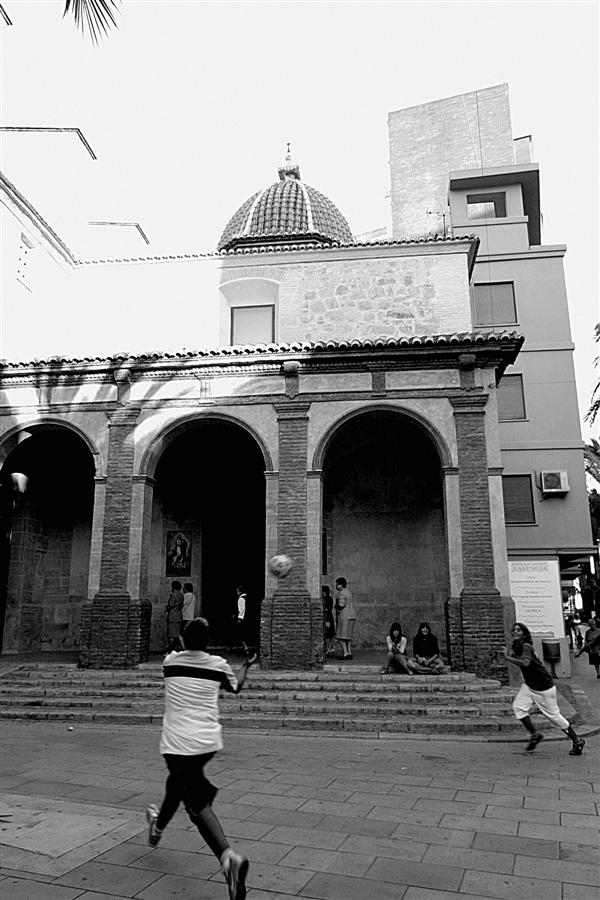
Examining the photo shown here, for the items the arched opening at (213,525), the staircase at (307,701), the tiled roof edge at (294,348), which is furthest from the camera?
the arched opening at (213,525)

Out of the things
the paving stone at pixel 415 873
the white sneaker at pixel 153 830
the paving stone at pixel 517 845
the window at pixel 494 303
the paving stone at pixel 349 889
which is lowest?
the paving stone at pixel 517 845

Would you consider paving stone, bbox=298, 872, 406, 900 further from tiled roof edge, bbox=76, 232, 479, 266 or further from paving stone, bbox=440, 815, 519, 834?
tiled roof edge, bbox=76, 232, 479, 266

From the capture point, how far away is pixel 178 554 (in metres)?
17.4

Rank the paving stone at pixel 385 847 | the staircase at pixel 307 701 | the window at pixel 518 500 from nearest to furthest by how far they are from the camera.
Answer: the paving stone at pixel 385 847, the staircase at pixel 307 701, the window at pixel 518 500

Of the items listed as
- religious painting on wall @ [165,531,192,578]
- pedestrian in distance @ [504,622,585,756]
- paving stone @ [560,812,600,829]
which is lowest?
paving stone @ [560,812,600,829]

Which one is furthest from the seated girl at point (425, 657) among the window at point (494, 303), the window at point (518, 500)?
the window at point (494, 303)

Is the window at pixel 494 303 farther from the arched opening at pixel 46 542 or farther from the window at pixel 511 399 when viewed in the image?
the arched opening at pixel 46 542

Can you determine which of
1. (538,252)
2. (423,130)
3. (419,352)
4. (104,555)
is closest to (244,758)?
(104,555)

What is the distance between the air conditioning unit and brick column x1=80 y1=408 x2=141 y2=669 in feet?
37.1

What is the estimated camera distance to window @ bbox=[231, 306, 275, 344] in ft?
60.6

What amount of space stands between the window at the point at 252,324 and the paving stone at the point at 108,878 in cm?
1486

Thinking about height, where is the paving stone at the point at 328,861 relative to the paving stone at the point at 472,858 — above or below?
above

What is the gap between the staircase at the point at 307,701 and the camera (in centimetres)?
1020

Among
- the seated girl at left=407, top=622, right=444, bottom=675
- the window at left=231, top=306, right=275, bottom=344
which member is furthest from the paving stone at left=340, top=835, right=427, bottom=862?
the window at left=231, top=306, right=275, bottom=344
